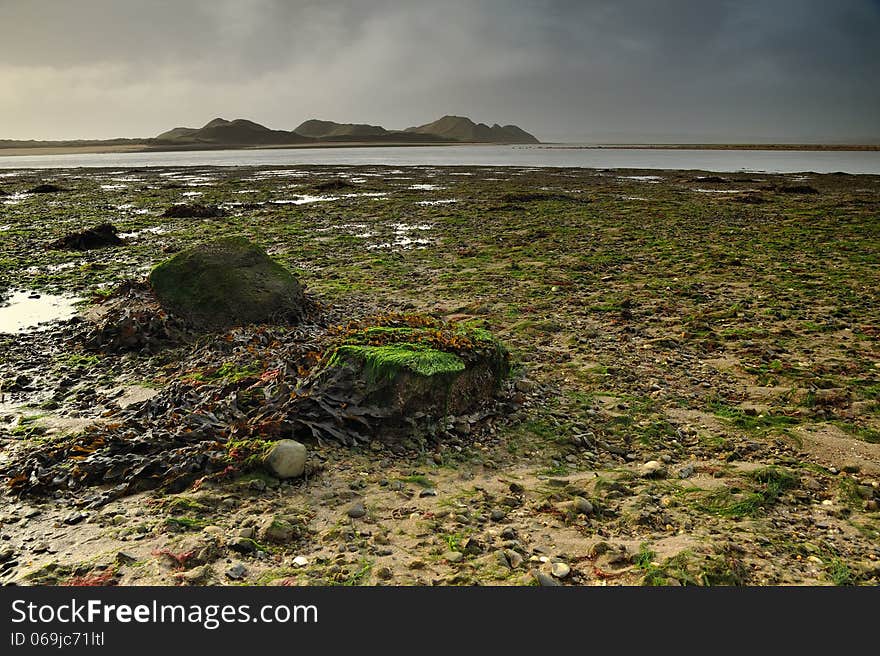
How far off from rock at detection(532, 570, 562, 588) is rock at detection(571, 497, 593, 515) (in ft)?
2.69

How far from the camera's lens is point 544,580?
124 inches

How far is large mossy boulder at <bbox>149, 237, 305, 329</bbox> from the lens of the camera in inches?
322

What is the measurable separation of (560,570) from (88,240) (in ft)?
53.0

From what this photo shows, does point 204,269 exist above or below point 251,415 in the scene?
above

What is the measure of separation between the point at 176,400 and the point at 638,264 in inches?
408

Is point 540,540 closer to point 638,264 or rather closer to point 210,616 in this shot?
point 210,616

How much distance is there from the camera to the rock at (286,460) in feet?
14.2

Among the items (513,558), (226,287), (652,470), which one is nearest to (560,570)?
(513,558)

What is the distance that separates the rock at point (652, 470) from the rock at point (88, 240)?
1541 cm

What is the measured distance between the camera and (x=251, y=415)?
16.9ft

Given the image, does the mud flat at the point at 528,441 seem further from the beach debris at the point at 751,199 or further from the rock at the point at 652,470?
the beach debris at the point at 751,199

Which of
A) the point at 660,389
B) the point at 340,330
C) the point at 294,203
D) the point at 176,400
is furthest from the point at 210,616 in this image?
the point at 294,203

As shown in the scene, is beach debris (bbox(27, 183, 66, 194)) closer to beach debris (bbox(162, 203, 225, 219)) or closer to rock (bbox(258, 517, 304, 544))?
beach debris (bbox(162, 203, 225, 219))

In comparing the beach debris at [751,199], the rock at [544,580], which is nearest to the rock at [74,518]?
the rock at [544,580]
